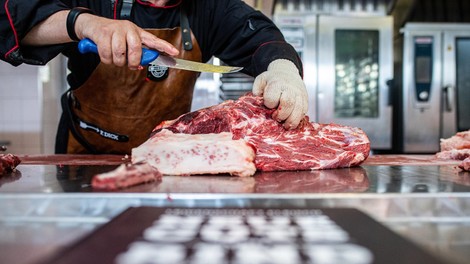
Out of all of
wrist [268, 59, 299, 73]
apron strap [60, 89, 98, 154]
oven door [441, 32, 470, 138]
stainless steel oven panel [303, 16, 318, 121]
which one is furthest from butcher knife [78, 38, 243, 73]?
oven door [441, 32, 470, 138]

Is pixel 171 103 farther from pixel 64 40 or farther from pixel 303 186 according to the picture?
pixel 303 186

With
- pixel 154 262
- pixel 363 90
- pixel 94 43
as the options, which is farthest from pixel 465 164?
pixel 363 90

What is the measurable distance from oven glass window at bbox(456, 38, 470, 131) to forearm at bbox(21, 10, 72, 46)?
4315 millimetres

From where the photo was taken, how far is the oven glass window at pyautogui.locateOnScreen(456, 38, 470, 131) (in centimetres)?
460

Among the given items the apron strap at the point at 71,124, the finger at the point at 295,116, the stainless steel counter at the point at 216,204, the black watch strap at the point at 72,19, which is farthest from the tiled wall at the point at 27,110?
the stainless steel counter at the point at 216,204

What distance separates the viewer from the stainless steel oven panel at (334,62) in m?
4.60

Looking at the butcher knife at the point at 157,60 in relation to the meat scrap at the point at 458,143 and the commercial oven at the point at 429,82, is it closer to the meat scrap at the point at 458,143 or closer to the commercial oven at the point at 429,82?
the meat scrap at the point at 458,143

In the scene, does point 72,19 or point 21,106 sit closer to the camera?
point 72,19

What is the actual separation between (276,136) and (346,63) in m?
3.34

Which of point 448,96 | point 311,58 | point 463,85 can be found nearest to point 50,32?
point 311,58

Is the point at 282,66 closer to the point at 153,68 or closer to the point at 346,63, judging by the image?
the point at 153,68

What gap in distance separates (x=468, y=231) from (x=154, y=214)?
0.73 m

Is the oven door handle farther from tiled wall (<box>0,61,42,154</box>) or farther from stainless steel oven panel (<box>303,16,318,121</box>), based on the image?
tiled wall (<box>0,61,42,154</box>)

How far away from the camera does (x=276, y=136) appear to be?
5.32ft
